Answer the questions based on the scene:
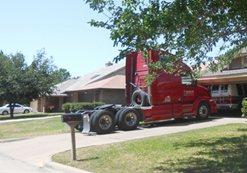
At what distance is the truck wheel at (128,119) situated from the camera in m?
11.6

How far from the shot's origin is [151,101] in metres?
12.7

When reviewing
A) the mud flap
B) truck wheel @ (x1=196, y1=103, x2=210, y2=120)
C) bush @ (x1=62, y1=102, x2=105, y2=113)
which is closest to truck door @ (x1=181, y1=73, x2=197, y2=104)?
truck wheel @ (x1=196, y1=103, x2=210, y2=120)

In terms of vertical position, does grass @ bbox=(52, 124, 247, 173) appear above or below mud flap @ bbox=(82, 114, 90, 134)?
below

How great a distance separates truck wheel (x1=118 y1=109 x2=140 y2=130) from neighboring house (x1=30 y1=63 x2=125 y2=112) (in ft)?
44.8

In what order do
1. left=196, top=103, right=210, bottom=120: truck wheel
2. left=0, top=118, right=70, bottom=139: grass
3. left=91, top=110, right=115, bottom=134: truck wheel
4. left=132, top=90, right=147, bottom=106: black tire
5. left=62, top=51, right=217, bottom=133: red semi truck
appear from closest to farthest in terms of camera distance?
1. left=91, top=110, right=115, bottom=134: truck wheel
2. left=62, top=51, right=217, bottom=133: red semi truck
3. left=0, top=118, right=70, bottom=139: grass
4. left=132, top=90, right=147, bottom=106: black tire
5. left=196, top=103, right=210, bottom=120: truck wheel

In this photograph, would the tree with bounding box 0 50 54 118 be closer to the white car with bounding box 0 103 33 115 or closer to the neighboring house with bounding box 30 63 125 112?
the neighboring house with bounding box 30 63 125 112

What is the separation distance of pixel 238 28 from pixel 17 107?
3335 centimetres

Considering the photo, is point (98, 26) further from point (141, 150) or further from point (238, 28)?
point (238, 28)

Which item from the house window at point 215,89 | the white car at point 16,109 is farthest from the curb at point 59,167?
the white car at point 16,109

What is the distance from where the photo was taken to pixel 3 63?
24.5 meters

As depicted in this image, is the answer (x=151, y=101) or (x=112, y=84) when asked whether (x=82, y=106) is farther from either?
(x=151, y=101)

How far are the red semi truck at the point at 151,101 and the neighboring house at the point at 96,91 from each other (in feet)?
39.7

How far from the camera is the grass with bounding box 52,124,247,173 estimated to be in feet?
18.1

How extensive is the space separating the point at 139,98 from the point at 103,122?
305 centimetres
